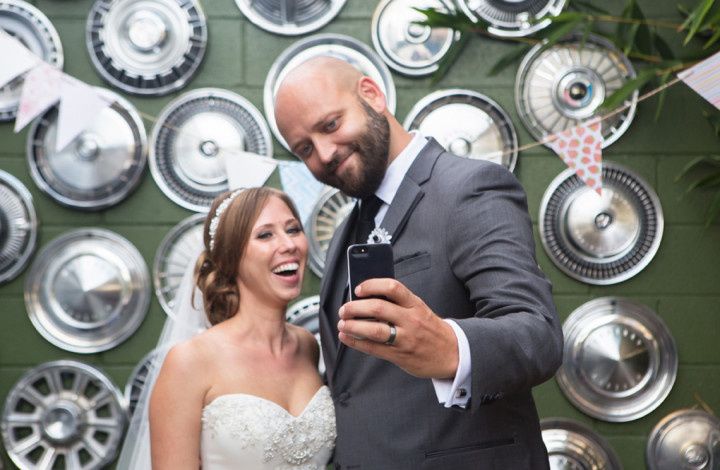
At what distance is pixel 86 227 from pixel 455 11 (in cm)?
161

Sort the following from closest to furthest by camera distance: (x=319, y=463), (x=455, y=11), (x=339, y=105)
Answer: (x=339, y=105)
(x=319, y=463)
(x=455, y=11)

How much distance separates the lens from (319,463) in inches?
87.1

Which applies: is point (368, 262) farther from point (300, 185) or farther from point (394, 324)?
point (300, 185)

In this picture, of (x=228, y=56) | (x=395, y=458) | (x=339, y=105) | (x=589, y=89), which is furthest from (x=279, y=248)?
(x=589, y=89)

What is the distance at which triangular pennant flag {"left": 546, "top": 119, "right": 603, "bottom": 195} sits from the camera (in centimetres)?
291

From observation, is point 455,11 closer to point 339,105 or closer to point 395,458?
point 339,105

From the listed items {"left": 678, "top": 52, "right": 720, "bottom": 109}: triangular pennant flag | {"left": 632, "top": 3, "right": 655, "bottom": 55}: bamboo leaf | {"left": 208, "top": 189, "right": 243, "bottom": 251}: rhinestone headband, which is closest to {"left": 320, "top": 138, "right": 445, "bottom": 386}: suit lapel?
{"left": 208, "top": 189, "right": 243, "bottom": 251}: rhinestone headband

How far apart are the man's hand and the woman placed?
107cm

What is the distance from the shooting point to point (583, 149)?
296 cm

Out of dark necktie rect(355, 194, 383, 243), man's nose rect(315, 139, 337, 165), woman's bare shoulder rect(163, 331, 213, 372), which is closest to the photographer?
man's nose rect(315, 139, 337, 165)

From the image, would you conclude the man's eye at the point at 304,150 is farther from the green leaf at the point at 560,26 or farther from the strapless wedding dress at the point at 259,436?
the green leaf at the point at 560,26

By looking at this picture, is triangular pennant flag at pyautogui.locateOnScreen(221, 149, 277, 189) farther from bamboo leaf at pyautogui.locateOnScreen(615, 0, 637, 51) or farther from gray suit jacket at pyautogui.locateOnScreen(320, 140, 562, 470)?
bamboo leaf at pyautogui.locateOnScreen(615, 0, 637, 51)

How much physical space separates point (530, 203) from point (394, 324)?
2.27 m

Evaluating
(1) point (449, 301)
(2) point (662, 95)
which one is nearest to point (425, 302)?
(1) point (449, 301)
